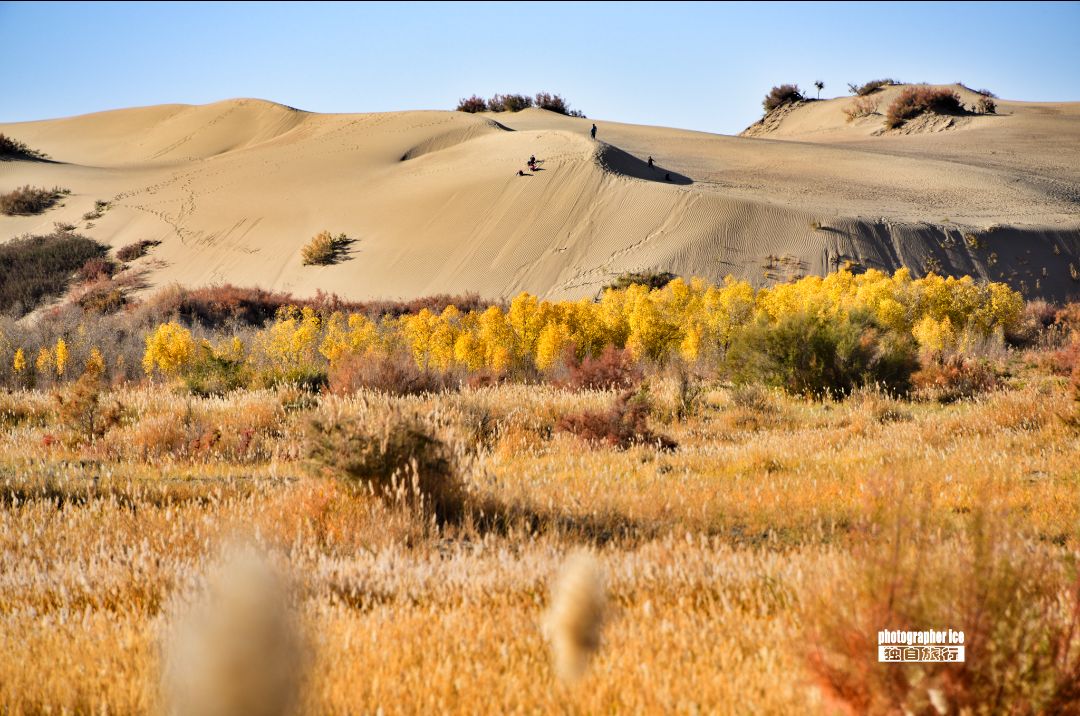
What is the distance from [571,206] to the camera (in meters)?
37.9

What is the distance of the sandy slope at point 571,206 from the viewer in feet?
109

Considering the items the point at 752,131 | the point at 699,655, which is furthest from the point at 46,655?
the point at 752,131

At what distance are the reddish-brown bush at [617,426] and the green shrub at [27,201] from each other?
53.9m

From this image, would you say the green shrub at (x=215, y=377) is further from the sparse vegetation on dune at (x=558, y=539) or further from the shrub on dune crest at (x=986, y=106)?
the shrub on dune crest at (x=986, y=106)

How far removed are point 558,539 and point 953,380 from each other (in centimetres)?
1129

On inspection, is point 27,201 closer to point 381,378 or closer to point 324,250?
point 324,250

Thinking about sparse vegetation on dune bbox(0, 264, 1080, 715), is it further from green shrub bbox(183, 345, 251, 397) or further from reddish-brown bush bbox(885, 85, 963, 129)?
→ reddish-brown bush bbox(885, 85, 963, 129)

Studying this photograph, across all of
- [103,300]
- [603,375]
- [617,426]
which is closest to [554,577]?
[617,426]

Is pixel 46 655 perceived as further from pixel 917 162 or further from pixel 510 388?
pixel 917 162

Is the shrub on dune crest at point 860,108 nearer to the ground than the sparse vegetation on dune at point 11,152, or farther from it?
farther from it

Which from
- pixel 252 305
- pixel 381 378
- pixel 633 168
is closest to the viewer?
pixel 381 378

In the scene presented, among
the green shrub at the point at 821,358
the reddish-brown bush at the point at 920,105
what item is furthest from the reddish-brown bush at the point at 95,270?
the reddish-brown bush at the point at 920,105

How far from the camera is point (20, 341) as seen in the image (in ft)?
64.1

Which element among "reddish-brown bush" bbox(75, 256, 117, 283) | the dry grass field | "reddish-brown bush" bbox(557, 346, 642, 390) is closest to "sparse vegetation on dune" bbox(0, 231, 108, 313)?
"reddish-brown bush" bbox(75, 256, 117, 283)
